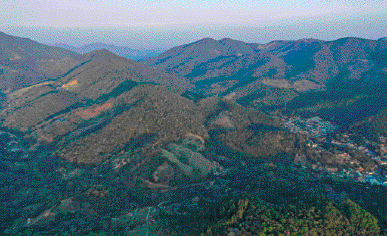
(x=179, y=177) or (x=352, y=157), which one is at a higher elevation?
(x=352, y=157)

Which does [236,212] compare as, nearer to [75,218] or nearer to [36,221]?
[75,218]

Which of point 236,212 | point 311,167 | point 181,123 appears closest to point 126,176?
point 181,123

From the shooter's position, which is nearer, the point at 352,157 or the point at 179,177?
the point at 179,177

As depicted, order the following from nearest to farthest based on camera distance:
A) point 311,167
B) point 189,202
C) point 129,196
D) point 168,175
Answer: point 189,202 < point 129,196 < point 168,175 < point 311,167

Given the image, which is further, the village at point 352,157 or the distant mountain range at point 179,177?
the village at point 352,157

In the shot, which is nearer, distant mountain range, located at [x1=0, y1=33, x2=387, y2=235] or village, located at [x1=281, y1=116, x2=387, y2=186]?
distant mountain range, located at [x1=0, y1=33, x2=387, y2=235]

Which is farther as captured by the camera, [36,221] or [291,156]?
[291,156]

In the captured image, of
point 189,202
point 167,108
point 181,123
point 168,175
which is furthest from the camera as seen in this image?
point 167,108

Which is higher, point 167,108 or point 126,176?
point 167,108
